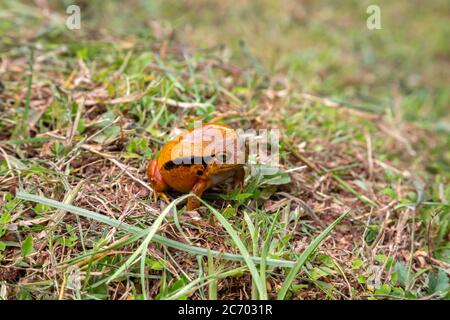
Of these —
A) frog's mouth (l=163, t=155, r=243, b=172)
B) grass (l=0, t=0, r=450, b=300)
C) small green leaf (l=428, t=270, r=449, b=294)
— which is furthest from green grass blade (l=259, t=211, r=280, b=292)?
small green leaf (l=428, t=270, r=449, b=294)

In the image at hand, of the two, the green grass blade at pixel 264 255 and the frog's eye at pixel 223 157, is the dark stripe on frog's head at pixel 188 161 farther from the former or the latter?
the green grass blade at pixel 264 255

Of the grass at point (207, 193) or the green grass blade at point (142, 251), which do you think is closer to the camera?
the green grass blade at point (142, 251)

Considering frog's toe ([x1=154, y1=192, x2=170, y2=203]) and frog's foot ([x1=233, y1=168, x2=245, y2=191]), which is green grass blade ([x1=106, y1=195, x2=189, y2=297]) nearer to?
frog's toe ([x1=154, y1=192, x2=170, y2=203])

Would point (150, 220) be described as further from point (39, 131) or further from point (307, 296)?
point (39, 131)

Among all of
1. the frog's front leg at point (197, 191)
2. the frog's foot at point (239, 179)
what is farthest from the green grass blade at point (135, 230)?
the frog's foot at point (239, 179)

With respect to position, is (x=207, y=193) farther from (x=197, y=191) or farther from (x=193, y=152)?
(x=193, y=152)

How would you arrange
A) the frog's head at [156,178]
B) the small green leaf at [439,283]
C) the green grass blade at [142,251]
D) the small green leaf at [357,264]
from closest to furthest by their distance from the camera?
the green grass blade at [142,251] → the small green leaf at [439,283] → the small green leaf at [357,264] → the frog's head at [156,178]

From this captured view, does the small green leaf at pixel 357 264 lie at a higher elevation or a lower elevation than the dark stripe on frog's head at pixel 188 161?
lower

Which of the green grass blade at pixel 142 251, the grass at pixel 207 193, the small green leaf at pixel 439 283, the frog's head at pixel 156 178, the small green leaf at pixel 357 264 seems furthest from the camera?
the frog's head at pixel 156 178
